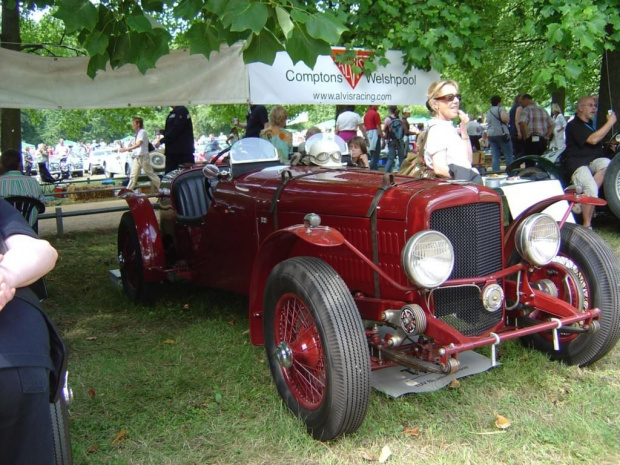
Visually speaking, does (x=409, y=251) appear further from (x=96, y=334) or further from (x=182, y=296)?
(x=182, y=296)

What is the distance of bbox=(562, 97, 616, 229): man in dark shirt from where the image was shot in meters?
6.87

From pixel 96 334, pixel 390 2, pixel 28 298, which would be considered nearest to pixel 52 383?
pixel 28 298

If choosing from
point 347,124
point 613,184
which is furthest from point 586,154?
point 347,124

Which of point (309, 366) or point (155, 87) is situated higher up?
point (155, 87)

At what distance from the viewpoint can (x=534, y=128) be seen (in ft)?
36.8

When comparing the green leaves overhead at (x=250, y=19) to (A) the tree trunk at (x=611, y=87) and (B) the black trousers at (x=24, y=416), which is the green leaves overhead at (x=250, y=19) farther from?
(A) the tree trunk at (x=611, y=87)

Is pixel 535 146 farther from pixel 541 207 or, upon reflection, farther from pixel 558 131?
pixel 541 207

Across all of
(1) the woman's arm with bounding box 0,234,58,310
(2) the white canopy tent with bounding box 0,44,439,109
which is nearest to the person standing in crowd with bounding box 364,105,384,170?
(2) the white canopy tent with bounding box 0,44,439,109

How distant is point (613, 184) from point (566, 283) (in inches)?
153

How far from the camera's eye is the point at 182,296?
570 cm

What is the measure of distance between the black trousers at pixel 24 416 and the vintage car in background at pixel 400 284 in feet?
4.80

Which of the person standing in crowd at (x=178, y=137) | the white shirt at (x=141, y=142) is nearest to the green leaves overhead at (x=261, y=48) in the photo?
the person standing in crowd at (x=178, y=137)

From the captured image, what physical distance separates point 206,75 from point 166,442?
4.56m

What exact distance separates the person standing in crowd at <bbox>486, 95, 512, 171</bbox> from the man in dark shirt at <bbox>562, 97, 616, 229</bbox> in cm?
565
